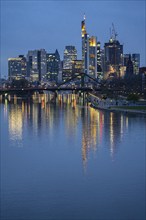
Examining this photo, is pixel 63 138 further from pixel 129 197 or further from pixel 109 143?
pixel 129 197

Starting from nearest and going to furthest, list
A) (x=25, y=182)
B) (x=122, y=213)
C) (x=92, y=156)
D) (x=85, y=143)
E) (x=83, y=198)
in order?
(x=122, y=213), (x=83, y=198), (x=25, y=182), (x=92, y=156), (x=85, y=143)

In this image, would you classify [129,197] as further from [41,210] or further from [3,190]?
[3,190]

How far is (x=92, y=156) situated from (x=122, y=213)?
21.4 feet

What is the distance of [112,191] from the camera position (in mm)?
11812

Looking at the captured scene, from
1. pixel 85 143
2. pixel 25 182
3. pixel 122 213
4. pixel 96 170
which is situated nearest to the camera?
pixel 122 213

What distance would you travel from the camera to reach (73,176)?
44.3 feet

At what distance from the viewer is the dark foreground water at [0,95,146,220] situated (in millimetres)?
10469

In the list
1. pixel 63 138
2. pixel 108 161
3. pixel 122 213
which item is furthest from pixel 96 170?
pixel 63 138

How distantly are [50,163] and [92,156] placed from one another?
1.83m

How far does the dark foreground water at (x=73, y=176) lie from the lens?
10.5 m

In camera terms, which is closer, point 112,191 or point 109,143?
point 112,191

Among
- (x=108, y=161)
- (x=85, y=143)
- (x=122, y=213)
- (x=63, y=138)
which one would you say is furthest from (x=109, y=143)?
(x=122, y=213)

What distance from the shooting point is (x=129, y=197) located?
11.3m

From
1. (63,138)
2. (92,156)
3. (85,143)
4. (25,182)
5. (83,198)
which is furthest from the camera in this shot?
(63,138)
